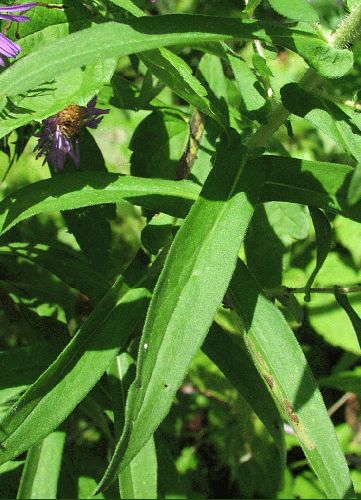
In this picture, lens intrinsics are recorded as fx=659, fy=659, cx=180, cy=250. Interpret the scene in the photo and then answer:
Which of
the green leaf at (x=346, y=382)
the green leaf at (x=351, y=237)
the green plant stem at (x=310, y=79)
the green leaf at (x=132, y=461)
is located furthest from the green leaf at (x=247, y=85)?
the green leaf at (x=351, y=237)

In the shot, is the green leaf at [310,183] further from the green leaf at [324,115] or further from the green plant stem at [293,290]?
the green plant stem at [293,290]

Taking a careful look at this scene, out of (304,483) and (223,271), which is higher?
(223,271)

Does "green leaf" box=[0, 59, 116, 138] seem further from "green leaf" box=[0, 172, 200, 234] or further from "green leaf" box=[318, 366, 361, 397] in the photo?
"green leaf" box=[318, 366, 361, 397]

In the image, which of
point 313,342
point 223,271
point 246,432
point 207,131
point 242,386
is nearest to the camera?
point 223,271

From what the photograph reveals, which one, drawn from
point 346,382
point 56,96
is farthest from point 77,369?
point 346,382

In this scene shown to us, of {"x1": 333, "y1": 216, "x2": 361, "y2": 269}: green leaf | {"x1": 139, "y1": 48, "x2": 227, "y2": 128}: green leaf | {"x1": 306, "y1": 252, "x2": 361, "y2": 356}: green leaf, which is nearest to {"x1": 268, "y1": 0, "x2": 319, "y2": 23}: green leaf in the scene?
{"x1": 139, "y1": 48, "x2": 227, "y2": 128}: green leaf

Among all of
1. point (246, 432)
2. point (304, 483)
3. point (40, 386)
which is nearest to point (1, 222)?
point (40, 386)

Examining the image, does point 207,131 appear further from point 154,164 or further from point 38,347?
point 38,347
